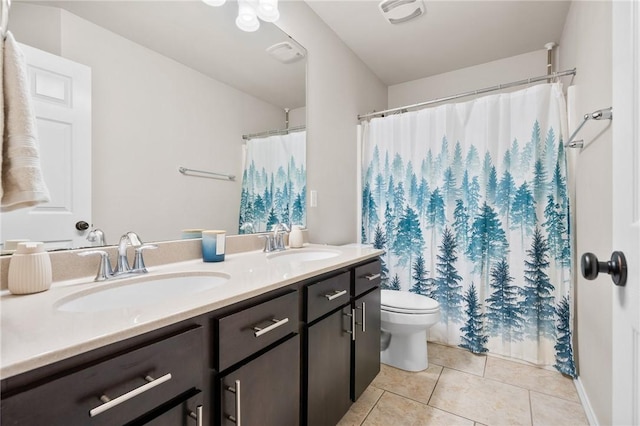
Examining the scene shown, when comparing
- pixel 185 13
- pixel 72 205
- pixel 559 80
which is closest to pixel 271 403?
pixel 72 205

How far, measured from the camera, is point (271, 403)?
921 mm

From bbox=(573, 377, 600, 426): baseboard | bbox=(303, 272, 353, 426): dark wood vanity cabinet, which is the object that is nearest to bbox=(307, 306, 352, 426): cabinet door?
bbox=(303, 272, 353, 426): dark wood vanity cabinet

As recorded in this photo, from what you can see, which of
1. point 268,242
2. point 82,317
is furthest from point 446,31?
point 82,317

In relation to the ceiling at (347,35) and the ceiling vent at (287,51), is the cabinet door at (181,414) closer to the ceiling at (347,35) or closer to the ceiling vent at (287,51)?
the ceiling at (347,35)

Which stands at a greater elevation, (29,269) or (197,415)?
(29,269)

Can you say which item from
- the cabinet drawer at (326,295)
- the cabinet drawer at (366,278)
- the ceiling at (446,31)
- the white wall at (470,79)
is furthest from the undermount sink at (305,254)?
the white wall at (470,79)

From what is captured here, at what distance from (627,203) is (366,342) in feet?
4.12

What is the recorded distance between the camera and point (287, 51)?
1.85m

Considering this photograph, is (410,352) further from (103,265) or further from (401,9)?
(401,9)

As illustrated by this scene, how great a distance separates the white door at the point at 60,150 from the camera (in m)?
0.86

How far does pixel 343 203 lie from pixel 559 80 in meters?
1.67

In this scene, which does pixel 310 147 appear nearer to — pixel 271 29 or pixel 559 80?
pixel 271 29

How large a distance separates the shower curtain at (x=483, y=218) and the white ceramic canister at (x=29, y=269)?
2093 mm

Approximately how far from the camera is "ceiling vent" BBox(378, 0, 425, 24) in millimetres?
1919
